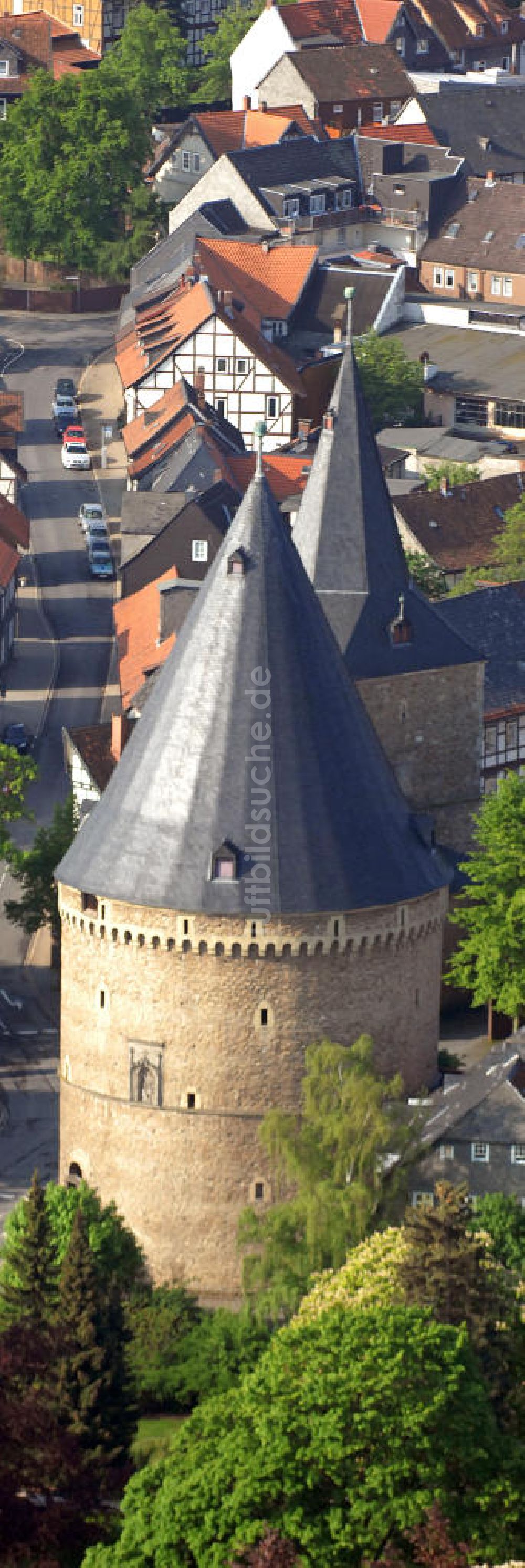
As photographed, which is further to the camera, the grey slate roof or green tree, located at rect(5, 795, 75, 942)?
the grey slate roof

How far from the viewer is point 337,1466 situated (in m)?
89.9

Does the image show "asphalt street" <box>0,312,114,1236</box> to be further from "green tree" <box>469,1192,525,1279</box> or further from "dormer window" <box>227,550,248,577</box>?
"dormer window" <box>227,550,248,577</box>

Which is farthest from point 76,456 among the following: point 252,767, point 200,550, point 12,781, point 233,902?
point 233,902

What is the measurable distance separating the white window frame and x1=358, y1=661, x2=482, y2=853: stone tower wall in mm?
22126

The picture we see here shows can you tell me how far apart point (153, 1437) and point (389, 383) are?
301 feet

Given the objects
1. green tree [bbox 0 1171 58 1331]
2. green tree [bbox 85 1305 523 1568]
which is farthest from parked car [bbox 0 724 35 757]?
green tree [bbox 85 1305 523 1568]

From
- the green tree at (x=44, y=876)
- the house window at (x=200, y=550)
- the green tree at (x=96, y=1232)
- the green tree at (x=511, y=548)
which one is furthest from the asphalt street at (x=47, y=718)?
the green tree at (x=511, y=548)

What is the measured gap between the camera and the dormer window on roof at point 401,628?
128875 millimetres

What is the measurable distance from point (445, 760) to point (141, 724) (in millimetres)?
24881

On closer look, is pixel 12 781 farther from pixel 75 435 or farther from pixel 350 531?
pixel 75 435

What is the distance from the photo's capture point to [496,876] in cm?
12631

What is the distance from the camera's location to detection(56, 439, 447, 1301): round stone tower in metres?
107

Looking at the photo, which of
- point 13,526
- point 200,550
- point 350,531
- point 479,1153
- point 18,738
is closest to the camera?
point 479,1153

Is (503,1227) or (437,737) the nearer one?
(503,1227)
